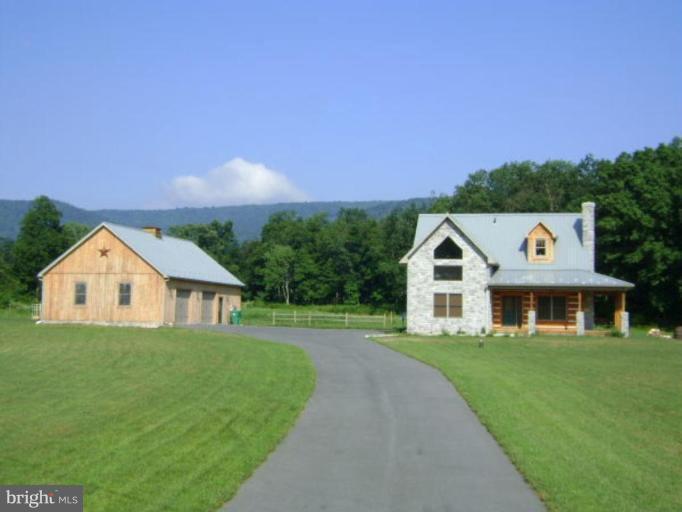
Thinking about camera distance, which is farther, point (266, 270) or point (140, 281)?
point (266, 270)

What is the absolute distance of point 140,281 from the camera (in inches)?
1684

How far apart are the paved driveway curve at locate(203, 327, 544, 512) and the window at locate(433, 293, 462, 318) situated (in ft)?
68.8

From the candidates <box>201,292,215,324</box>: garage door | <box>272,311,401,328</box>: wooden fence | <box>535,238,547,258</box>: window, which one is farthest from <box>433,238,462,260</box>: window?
<box>201,292,215,324</box>: garage door

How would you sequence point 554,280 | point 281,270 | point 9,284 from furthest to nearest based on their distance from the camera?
point 281,270
point 9,284
point 554,280

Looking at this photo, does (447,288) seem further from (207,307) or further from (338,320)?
(207,307)

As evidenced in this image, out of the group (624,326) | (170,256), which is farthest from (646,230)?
(170,256)

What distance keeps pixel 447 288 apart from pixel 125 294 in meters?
17.5

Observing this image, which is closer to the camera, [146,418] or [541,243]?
[146,418]

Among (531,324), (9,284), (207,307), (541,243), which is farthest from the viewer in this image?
(9,284)

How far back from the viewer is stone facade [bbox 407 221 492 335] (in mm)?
38688

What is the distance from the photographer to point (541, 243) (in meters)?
41.8

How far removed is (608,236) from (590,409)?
3852 cm

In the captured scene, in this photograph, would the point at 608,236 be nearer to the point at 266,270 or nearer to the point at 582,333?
the point at 582,333

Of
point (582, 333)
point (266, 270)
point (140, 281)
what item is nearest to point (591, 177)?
point (266, 270)
